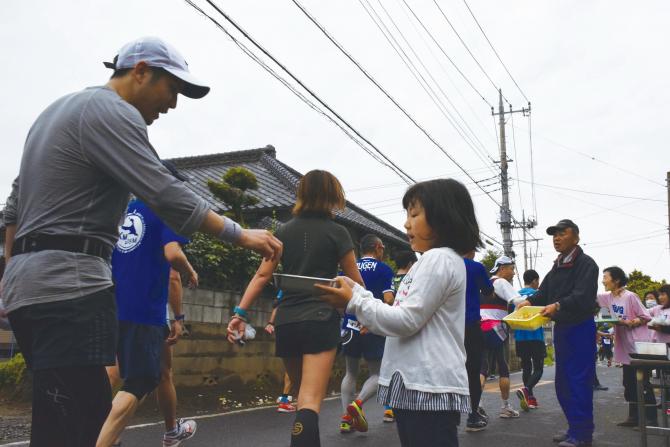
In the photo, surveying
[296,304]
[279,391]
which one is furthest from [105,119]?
[279,391]

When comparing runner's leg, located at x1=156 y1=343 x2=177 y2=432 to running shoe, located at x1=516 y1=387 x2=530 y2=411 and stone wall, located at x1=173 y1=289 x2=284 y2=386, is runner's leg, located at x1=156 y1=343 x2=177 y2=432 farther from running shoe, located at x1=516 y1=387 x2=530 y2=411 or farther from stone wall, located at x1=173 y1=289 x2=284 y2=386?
running shoe, located at x1=516 y1=387 x2=530 y2=411

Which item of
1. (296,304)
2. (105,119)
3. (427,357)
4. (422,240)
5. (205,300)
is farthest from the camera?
(205,300)

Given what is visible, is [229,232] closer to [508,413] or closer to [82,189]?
[82,189]

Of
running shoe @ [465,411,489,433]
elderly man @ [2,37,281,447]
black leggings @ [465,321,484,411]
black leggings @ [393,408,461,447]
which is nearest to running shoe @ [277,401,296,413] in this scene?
running shoe @ [465,411,489,433]

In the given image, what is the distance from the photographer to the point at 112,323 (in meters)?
2.13

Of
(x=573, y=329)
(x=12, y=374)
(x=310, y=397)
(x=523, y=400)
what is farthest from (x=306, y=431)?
(x=523, y=400)

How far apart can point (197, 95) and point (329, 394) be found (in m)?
8.26

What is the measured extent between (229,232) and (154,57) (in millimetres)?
756

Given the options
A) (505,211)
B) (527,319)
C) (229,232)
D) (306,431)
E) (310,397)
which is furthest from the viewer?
(505,211)

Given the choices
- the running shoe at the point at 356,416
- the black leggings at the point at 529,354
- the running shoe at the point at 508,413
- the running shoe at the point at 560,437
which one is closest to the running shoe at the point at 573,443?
the running shoe at the point at 560,437

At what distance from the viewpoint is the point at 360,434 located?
19.1 ft

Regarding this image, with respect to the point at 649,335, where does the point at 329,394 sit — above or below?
below

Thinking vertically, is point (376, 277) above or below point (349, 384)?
above

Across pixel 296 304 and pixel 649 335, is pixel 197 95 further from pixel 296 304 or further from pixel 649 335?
pixel 649 335
